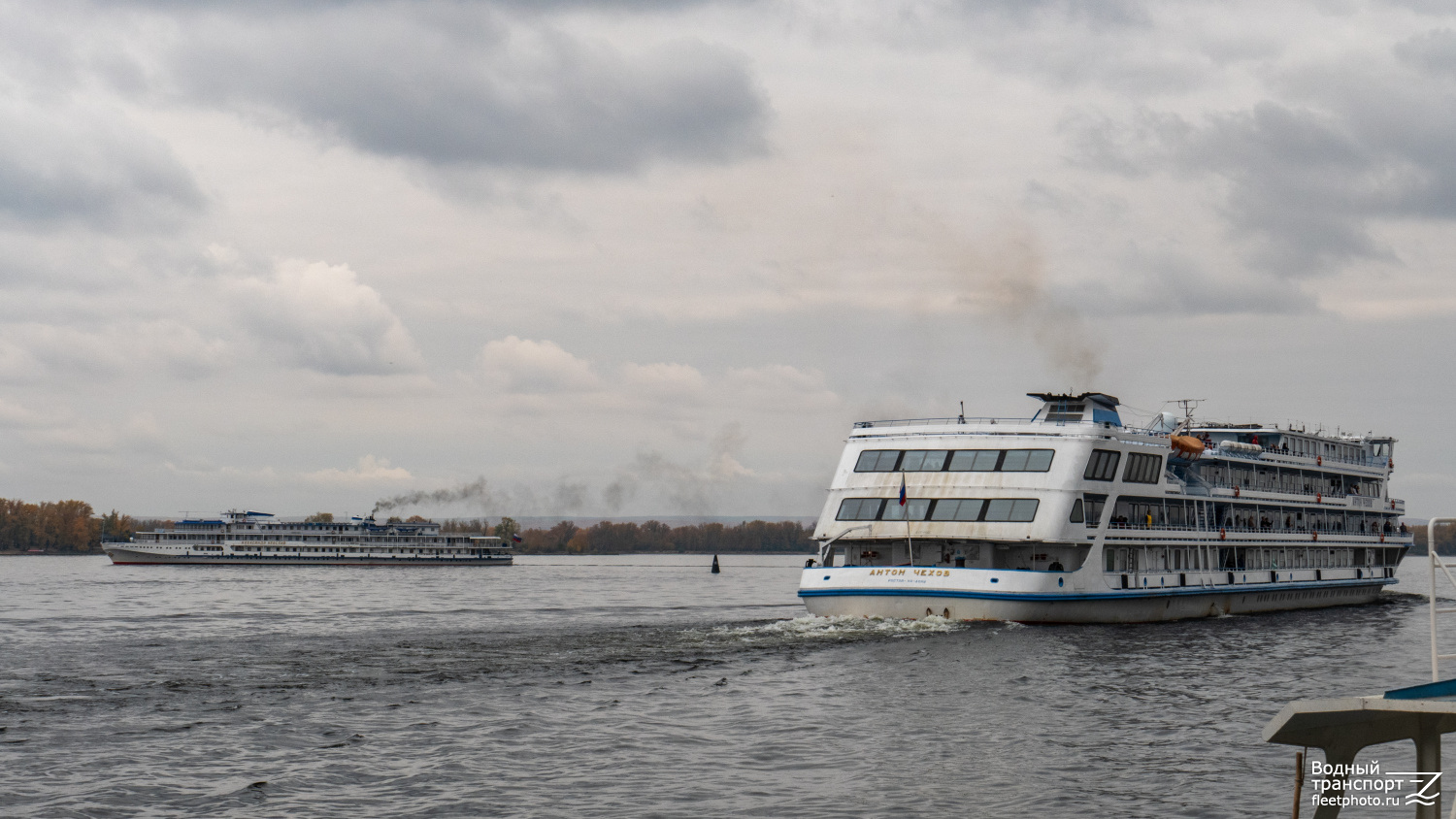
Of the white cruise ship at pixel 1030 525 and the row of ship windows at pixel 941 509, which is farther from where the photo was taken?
the row of ship windows at pixel 941 509

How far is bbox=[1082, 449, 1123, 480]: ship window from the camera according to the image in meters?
50.7

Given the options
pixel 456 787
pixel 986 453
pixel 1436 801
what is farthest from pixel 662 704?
pixel 986 453

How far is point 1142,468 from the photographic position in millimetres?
54688

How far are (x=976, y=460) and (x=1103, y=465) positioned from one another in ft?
17.7

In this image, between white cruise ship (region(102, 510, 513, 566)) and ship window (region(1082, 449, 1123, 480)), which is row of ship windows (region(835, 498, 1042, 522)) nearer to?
ship window (region(1082, 449, 1123, 480))

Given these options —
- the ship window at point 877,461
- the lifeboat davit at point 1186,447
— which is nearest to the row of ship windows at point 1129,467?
the lifeboat davit at point 1186,447

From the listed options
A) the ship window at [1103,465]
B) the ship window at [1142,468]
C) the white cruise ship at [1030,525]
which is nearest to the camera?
the white cruise ship at [1030,525]

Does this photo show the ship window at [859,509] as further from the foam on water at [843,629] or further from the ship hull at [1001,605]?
the foam on water at [843,629]

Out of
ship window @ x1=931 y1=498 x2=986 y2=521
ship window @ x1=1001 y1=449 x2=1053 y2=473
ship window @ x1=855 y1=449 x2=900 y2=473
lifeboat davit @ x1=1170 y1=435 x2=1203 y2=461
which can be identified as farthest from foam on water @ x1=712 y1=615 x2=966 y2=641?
lifeboat davit @ x1=1170 y1=435 x2=1203 y2=461

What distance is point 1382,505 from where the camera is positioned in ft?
260

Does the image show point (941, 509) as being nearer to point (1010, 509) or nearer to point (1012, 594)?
point (1010, 509)

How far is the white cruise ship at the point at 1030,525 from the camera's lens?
47844 mm

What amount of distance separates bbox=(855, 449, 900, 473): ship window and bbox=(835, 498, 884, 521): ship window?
Answer: 57.2 inches

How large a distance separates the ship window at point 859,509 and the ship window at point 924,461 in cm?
189
